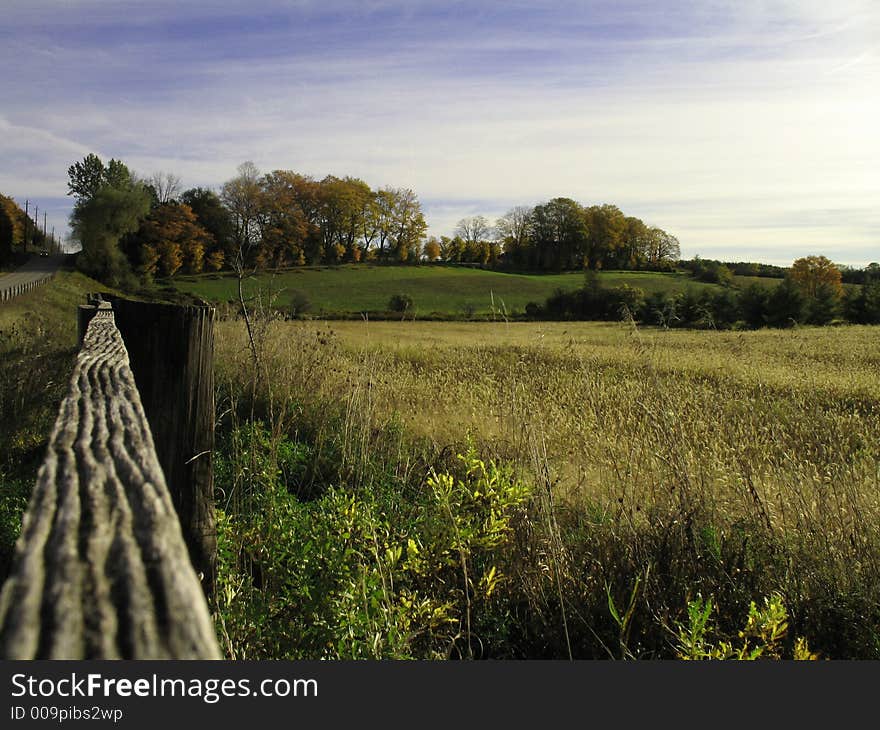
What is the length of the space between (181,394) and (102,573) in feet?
6.60

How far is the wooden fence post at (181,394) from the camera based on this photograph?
2662mm

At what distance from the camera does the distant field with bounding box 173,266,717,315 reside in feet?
158

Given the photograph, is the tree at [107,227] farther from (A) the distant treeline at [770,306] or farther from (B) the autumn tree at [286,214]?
(A) the distant treeline at [770,306]

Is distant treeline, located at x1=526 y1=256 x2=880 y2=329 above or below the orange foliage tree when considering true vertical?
below

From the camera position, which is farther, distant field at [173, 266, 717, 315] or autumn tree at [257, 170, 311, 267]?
autumn tree at [257, 170, 311, 267]

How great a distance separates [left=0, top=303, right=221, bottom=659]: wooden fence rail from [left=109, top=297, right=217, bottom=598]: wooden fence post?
1.71m

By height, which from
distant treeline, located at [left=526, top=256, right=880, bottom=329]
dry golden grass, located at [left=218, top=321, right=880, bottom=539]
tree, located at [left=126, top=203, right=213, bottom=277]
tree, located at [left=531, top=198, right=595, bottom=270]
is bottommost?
dry golden grass, located at [left=218, top=321, right=880, bottom=539]

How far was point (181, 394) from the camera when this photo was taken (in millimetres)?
2668

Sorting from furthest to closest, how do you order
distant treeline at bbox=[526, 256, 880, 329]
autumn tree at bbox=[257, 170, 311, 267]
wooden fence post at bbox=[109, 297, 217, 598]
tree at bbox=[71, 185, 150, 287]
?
autumn tree at bbox=[257, 170, 311, 267]
tree at bbox=[71, 185, 150, 287]
distant treeline at bbox=[526, 256, 880, 329]
wooden fence post at bbox=[109, 297, 217, 598]

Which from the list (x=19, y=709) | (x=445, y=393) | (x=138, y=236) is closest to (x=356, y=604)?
(x=19, y=709)

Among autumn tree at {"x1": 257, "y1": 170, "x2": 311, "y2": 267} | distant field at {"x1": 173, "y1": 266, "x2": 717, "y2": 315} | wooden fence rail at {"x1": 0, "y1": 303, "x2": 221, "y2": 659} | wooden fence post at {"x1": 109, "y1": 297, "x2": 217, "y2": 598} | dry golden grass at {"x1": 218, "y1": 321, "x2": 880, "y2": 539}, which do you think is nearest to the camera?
wooden fence rail at {"x1": 0, "y1": 303, "x2": 221, "y2": 659}

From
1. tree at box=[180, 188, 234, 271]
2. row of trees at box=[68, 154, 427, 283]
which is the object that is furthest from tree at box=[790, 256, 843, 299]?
tree at box=[180, 188, 234, 271]

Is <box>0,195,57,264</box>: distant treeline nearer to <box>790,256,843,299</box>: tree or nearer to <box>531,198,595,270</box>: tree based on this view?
<box>531,198,595,270</box>: tree

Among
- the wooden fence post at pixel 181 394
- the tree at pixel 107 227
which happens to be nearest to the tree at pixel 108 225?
the tree at pixel 107 227
